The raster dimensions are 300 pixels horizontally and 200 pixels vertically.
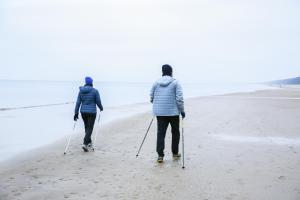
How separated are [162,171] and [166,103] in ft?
5.37

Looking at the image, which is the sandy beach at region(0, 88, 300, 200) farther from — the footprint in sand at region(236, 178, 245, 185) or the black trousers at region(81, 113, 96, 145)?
the black trousers at region(81, 113, 96, 145)

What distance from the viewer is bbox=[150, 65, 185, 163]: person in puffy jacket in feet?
27.4

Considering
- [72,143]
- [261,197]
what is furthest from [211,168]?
[72,143]

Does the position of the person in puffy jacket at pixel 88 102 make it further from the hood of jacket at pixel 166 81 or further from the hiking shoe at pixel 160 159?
the hiking shoe at pixel 160 159

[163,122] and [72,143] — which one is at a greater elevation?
[163,122]

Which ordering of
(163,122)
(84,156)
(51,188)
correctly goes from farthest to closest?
1. (84,156)
2. (163,122)
3. (51,188)

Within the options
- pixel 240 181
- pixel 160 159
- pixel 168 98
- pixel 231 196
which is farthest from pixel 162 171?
pixel 231 196

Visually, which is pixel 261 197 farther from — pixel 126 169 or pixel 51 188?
pixel 51 188

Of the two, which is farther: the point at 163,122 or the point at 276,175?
the point at 163,122

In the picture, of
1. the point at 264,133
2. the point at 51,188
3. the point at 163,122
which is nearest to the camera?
the point at 51,188

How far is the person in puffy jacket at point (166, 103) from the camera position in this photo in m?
8.35

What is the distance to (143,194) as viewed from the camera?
19.3ft

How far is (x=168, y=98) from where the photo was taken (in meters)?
8.40

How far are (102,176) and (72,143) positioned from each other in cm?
448
